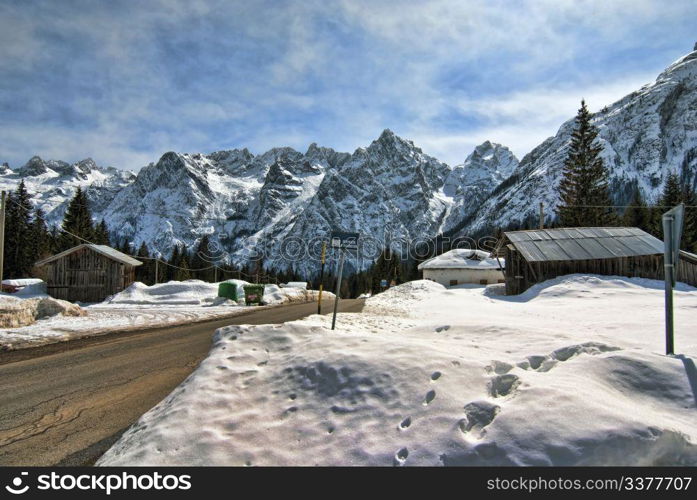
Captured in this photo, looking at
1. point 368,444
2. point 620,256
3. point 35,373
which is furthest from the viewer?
point 620,256

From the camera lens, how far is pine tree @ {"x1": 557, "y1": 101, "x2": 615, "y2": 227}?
3956 cm

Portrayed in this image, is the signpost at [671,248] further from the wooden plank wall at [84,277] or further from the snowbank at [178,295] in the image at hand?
the wooden plank wall at [84,277]

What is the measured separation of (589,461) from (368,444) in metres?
1.96

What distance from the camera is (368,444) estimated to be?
3.86 meters

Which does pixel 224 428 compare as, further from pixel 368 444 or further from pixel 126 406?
pixel 126 406

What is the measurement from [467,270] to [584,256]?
19.3m

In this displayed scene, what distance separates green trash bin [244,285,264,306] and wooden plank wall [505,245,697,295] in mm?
18841

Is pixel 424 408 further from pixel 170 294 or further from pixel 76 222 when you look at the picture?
pixel 76 222

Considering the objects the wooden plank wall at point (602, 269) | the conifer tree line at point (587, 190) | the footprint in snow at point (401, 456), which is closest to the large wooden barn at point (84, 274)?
the wooden plank wall at point (602, 269)

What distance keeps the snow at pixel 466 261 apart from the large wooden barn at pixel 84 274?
3264 centimetres

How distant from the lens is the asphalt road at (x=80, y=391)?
4.52 metres

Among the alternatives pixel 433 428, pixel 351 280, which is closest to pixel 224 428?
pixel 433 428

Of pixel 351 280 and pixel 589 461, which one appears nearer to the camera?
pixel 589 461

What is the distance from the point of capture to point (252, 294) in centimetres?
2959
